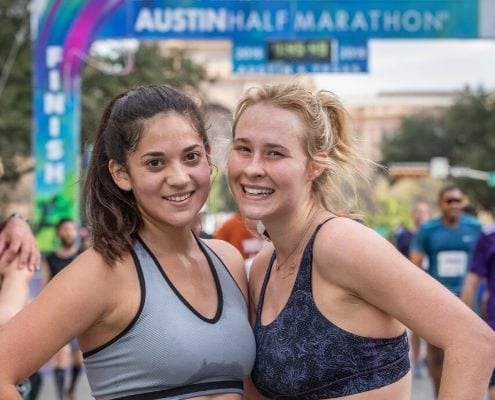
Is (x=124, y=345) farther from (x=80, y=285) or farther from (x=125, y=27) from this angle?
(x=125, y=27)

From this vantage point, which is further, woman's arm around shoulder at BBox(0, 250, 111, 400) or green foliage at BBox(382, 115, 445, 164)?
green foliage at BBox(382, 115, 445, 164)

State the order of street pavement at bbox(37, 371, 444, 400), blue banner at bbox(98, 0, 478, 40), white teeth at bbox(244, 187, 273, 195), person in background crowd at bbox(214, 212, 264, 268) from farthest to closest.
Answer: blue banner at bbox(98, 0, 478, 40)
street pavement at bbox(37, 371, 444, 400)
person in background crowd at bbox(214, 212, 264, 268)
white teeth at bbox(244, 187, 273, 195)

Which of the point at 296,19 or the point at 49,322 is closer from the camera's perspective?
the point at 49,322

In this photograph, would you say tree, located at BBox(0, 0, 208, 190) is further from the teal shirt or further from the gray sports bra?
the gray sports bra

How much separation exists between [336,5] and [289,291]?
11.8 m

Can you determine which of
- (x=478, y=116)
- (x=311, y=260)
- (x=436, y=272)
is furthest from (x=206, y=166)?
(x=478, y=116)

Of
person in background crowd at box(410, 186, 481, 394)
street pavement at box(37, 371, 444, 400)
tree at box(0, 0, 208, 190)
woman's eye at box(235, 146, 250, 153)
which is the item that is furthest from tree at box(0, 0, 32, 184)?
woman's eye at box(235, 146, 250, 153)

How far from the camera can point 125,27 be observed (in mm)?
13766

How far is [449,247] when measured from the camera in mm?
9398

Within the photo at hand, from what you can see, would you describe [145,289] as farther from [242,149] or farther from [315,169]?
[315,169]

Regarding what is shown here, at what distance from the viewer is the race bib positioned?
934 cm

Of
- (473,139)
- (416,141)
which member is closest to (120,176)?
(473,139)

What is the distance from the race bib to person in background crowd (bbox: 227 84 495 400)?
6.46m

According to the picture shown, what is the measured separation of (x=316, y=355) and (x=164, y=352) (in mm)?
431
